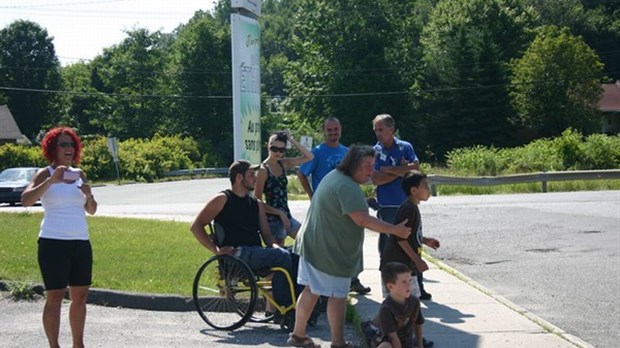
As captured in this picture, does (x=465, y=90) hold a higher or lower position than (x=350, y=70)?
lower

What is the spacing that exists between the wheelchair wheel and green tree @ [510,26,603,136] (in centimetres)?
5632

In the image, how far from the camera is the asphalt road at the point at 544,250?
9.83 meters

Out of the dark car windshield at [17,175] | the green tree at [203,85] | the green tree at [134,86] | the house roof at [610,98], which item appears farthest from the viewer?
the green tree at [134,86]

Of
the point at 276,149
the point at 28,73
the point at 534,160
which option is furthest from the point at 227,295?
the point at 28,73

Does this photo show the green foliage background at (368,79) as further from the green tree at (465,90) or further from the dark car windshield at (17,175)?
the dark car windshield at (17,175)

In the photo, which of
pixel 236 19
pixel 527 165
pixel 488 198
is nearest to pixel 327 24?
pixel 527 165

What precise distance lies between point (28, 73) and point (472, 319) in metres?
83.6

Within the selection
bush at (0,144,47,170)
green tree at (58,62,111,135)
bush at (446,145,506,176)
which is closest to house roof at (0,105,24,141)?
green tree at (58,62,111,135)

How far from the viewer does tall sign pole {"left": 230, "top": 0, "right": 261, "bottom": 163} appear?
1046 cm

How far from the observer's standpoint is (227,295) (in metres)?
8.62

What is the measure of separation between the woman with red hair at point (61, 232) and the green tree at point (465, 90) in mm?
56259

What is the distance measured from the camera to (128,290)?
386 inches

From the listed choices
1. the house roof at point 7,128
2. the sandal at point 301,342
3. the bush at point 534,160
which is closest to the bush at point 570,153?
the bush at point 534,160

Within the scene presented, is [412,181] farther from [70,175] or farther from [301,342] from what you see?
[70,175]
